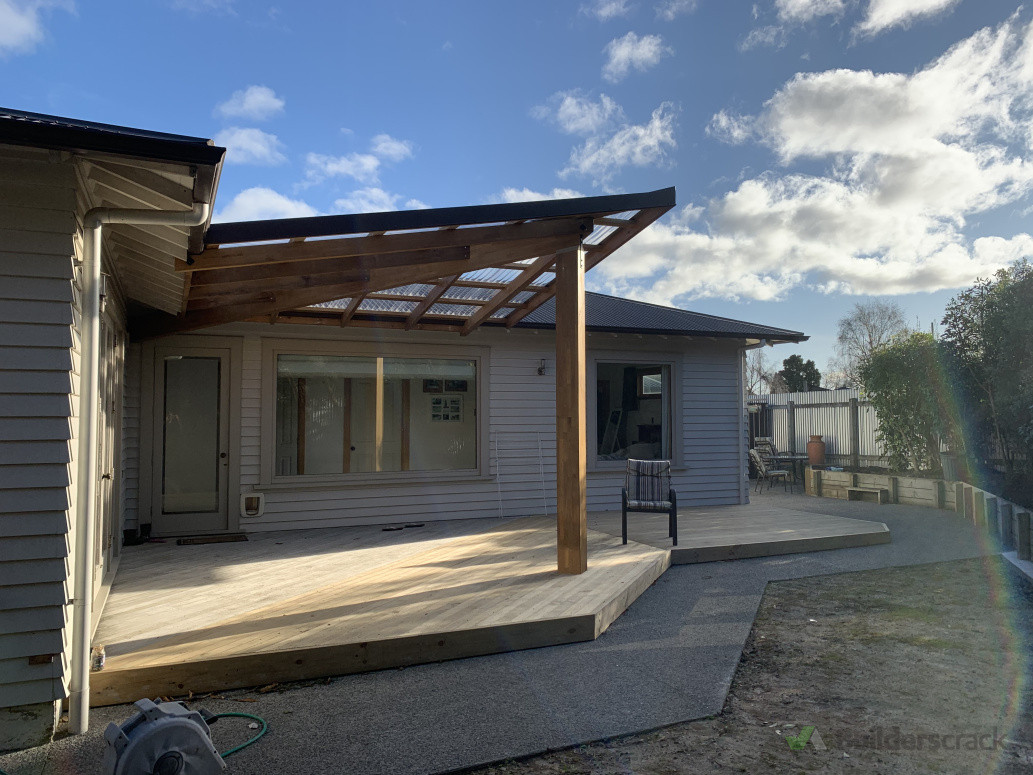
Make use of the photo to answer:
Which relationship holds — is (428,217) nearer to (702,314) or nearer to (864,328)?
(702,314)

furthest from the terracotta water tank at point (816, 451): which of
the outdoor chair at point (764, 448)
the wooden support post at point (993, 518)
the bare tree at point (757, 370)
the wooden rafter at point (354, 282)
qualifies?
the bare tree at point (757, 370)

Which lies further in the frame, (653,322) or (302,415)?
(653,322)

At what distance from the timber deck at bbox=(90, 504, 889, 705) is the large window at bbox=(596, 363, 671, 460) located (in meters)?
1.87

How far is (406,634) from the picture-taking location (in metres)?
3.45

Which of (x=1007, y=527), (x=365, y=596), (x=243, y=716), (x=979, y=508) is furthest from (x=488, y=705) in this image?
(x=979, y=508)

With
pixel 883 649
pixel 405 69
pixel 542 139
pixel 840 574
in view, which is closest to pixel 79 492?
pixel 883 649

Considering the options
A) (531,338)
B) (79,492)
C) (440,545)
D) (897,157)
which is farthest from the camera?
(897,157)

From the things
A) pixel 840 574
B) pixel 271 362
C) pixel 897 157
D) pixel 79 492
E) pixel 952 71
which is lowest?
pixel 840 574

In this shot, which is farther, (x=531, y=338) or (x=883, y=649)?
(x=531, y=338)

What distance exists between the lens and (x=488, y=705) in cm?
292

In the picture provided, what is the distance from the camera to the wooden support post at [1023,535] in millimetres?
5501

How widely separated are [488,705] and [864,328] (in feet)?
108

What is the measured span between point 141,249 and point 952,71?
383 inches

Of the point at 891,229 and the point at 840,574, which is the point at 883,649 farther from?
the point at 891,229
